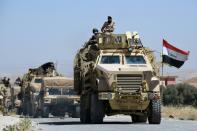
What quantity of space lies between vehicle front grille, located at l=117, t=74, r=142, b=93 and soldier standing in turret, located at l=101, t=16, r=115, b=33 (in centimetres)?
381

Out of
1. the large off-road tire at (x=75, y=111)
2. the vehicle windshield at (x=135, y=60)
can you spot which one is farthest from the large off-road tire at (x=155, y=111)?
the large off-road tire at (x=75, y=111)

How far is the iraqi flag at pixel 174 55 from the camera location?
3644 centimetres

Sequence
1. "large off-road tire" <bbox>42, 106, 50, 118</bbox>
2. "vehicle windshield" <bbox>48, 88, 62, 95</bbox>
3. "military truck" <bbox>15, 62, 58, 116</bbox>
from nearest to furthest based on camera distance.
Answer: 1. "vehicle windshield" <bbox>48, 88, 62, 95</bbox>
2. "large off-road tire" <bbox>42, 106, 50, 118</bbox>
3. "military truck" <bbox>15, 62, 58, 116</bbox>

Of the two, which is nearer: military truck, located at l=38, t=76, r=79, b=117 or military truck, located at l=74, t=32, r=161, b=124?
military truck, located at l=74, t=32, r=161, b=124

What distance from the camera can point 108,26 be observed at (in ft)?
97.4

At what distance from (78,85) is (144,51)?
404cm

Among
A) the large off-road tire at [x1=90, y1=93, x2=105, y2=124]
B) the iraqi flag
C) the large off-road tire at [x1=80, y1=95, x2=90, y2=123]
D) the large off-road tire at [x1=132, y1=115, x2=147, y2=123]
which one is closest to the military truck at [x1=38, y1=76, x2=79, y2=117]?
the iraqi flag

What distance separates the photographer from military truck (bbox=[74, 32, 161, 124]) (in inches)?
1025

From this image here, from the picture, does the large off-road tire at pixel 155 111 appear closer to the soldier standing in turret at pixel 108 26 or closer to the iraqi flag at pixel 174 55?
the soldier standing in turret at pixel 108 26

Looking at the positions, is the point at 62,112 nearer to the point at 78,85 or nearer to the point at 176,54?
the point at 176,54

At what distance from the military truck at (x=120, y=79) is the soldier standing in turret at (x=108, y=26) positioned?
864 mm

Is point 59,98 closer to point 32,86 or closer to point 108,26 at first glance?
point 32,86

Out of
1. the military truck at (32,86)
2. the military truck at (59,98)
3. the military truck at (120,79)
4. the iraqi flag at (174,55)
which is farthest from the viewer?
the military truck at (32,86)

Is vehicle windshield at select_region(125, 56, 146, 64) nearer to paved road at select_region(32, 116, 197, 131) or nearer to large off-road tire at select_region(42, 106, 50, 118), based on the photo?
paved road at select_region(32, 116, 197, 131)
